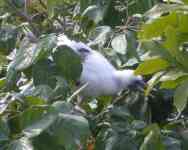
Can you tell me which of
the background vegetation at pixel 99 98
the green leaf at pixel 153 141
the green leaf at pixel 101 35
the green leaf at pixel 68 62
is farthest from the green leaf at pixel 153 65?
the green leaf at pixel 101 35

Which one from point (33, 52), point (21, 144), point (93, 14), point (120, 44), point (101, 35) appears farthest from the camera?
point (93, 14)

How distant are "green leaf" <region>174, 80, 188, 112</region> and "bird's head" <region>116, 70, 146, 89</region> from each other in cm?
43

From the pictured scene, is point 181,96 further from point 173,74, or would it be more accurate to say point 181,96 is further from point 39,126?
point 39,126

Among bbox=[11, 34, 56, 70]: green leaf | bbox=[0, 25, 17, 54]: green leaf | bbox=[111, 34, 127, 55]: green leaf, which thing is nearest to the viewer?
bbox=[11, 34, 56, 70]: green leaf

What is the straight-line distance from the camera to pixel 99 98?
1.46 meters

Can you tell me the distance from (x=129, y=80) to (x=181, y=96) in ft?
1.56

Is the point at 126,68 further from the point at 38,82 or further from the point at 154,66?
the point at 154,66

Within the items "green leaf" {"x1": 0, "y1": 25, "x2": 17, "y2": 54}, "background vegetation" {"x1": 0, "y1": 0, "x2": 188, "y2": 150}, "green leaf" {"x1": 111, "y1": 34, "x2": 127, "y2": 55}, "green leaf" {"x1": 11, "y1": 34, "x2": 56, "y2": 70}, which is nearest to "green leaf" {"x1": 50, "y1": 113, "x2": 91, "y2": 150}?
"background vegetation" {"x1": 0, "y1": 0, "x2": 188, "y2": 150}

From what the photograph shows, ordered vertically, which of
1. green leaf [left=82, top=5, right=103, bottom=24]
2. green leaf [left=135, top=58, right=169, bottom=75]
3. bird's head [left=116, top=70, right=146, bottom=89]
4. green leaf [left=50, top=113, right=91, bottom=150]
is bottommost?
bird's head [left=116, top=70, right=146, bottom=89]

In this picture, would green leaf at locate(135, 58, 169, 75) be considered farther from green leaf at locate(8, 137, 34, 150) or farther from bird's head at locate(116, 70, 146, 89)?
bird's head at locate(116, 70, 146, 89)

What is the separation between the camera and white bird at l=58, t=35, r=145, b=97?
1.47 metres

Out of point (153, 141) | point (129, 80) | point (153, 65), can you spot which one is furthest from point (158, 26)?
point (129, 80)

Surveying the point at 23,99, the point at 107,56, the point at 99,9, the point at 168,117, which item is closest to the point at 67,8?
the point at 99,9

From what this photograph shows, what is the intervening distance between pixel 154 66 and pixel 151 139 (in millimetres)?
132
